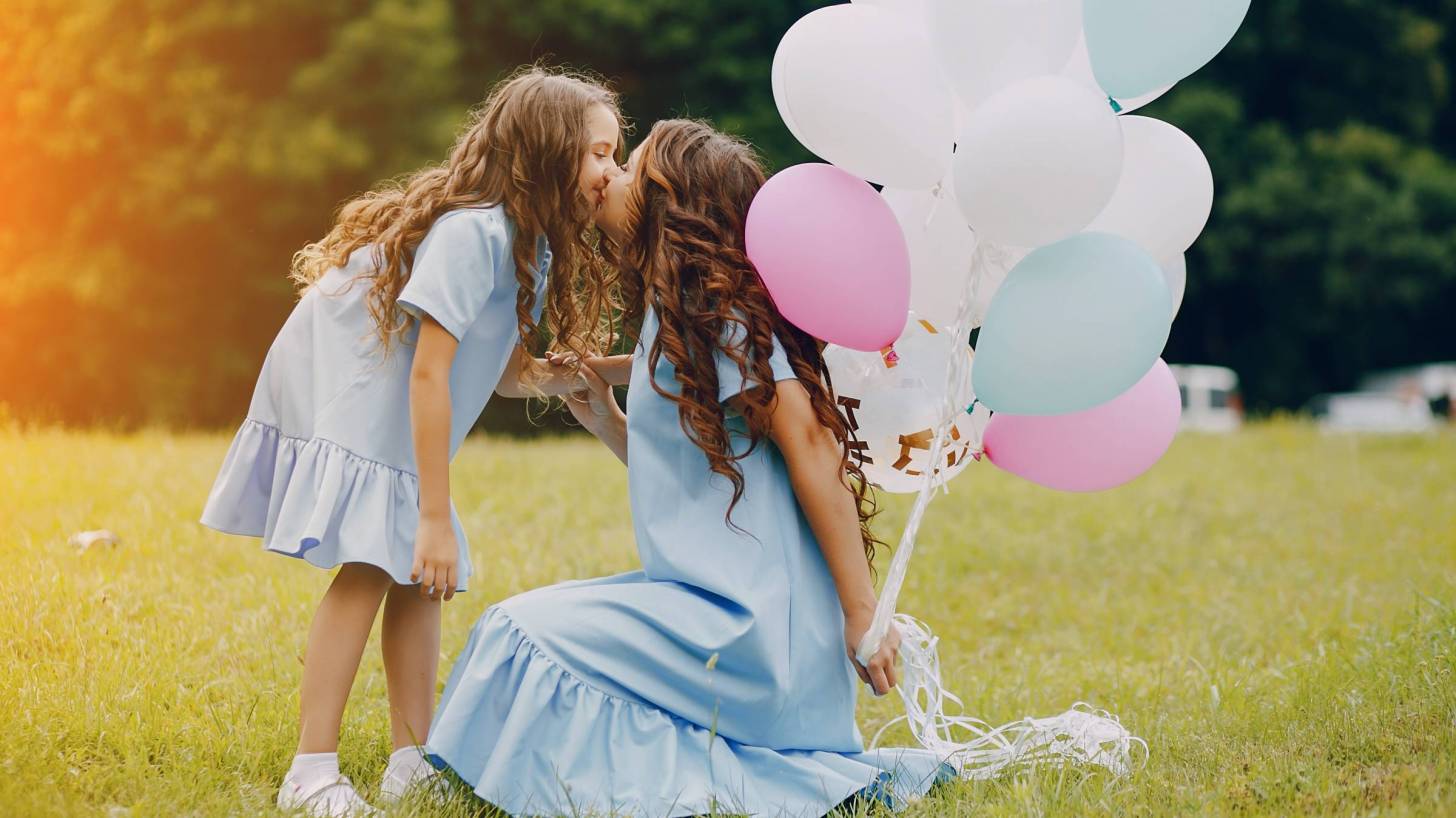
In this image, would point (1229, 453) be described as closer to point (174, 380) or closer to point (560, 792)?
point (560, 792)

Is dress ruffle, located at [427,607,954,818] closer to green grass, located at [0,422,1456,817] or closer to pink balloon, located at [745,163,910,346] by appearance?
green grass, located at [0,422,1456,817]

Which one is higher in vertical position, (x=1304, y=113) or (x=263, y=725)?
(x=263, y=725)

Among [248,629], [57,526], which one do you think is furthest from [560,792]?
[57,526]

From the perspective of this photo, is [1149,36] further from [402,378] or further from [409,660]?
[409,660]

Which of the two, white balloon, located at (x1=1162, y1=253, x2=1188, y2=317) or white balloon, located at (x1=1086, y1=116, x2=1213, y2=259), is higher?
white balloon, located at (x1=1086, y1=116, x2=1213, y2=259)

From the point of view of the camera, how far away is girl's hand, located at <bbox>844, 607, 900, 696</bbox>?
7.66 ft

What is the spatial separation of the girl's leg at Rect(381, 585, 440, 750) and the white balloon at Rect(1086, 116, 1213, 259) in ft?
4.84

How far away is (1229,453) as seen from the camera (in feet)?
25.2

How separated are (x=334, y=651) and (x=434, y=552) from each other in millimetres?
290

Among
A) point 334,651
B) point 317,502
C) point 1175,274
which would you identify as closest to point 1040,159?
point 1175,274

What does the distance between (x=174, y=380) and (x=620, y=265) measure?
10863mm

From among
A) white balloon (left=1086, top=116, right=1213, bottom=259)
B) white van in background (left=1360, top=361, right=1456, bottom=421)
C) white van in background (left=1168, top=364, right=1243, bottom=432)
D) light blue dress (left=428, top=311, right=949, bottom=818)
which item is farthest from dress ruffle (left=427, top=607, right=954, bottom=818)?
white van in background (left=1360, top=361, right=1456, bottom=421)

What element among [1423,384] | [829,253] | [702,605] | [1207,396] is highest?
[829,253]

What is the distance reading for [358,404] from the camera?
2.42m
